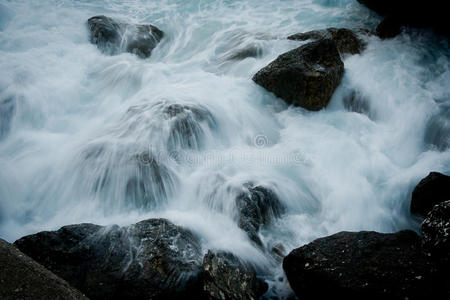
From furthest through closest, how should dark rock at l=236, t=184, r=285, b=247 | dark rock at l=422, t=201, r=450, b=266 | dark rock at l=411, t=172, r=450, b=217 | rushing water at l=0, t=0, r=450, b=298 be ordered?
rushing water at l=0, t=0, r=450, b=298 → dark rock at l=236, t=184, r=285, b=247 → dark rock at l=411, t=172, r=450, b=217 → dark rock at l=422, t=201, r=450, b=266

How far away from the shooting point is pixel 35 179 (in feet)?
17.9

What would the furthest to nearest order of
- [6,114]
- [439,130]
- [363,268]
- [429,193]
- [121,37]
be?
[121,37]
[6,114]
[439,130]
[429,193]
[363,268]

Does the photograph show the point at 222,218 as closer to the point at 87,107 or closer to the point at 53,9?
the point at 87,107

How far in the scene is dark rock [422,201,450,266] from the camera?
288cm

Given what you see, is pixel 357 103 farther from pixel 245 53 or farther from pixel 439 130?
pixel 245 53

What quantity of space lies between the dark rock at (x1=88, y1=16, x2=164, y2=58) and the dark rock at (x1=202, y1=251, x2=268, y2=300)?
23.7 ft

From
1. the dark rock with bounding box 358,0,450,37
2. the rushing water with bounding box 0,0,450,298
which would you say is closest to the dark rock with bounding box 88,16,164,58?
the rushing water with bounding box 0,0,450,298

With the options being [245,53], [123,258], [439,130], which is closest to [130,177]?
[123,258]

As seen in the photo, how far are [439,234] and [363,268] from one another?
81 centimetres

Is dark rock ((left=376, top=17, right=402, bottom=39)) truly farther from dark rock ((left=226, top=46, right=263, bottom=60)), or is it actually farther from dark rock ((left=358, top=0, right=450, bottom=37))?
dark rock ((left=226, top=46, right=263, bottom=60))

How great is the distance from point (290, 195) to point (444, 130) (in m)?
3.42

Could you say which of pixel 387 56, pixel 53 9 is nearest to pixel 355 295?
pixel 387 56

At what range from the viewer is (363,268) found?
10.8ft

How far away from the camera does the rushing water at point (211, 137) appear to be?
493cm
